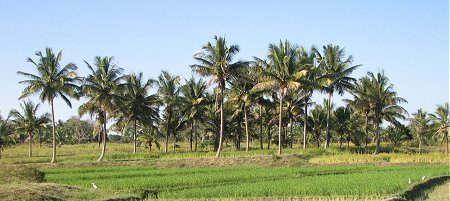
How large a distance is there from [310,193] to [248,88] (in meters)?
28.9

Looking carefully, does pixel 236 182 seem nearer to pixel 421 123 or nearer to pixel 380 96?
pixel 380 96

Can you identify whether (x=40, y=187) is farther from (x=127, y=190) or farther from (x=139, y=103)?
(x=139, y=103)

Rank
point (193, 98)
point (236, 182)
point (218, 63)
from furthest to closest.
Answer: point (193, 98) < point (218, 63) < point (236, 182)

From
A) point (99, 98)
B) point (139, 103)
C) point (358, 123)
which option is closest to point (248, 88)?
point (139, 103)

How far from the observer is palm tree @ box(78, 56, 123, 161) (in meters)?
39.2

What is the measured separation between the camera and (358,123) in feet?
201

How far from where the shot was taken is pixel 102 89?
3978 centimetres

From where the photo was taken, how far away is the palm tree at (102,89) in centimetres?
3916

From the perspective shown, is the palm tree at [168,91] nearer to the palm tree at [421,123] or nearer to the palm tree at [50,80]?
the palm tree at [50,80]

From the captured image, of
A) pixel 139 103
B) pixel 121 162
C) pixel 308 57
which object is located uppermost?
pixel 308 57

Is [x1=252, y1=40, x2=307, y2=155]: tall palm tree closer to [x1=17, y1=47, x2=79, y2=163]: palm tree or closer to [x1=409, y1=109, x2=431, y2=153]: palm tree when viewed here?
[x1=17, y1=47, x2=79, y2=163]: palm tree

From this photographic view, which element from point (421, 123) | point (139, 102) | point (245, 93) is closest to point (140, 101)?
point (139, 102)

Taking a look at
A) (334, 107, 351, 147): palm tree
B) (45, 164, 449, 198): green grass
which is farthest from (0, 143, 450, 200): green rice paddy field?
(334, 107, 351, 147): palm tree

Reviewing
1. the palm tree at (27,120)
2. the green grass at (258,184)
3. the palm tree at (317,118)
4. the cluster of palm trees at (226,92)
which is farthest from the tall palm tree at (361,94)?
the palm tree at (27,120)
